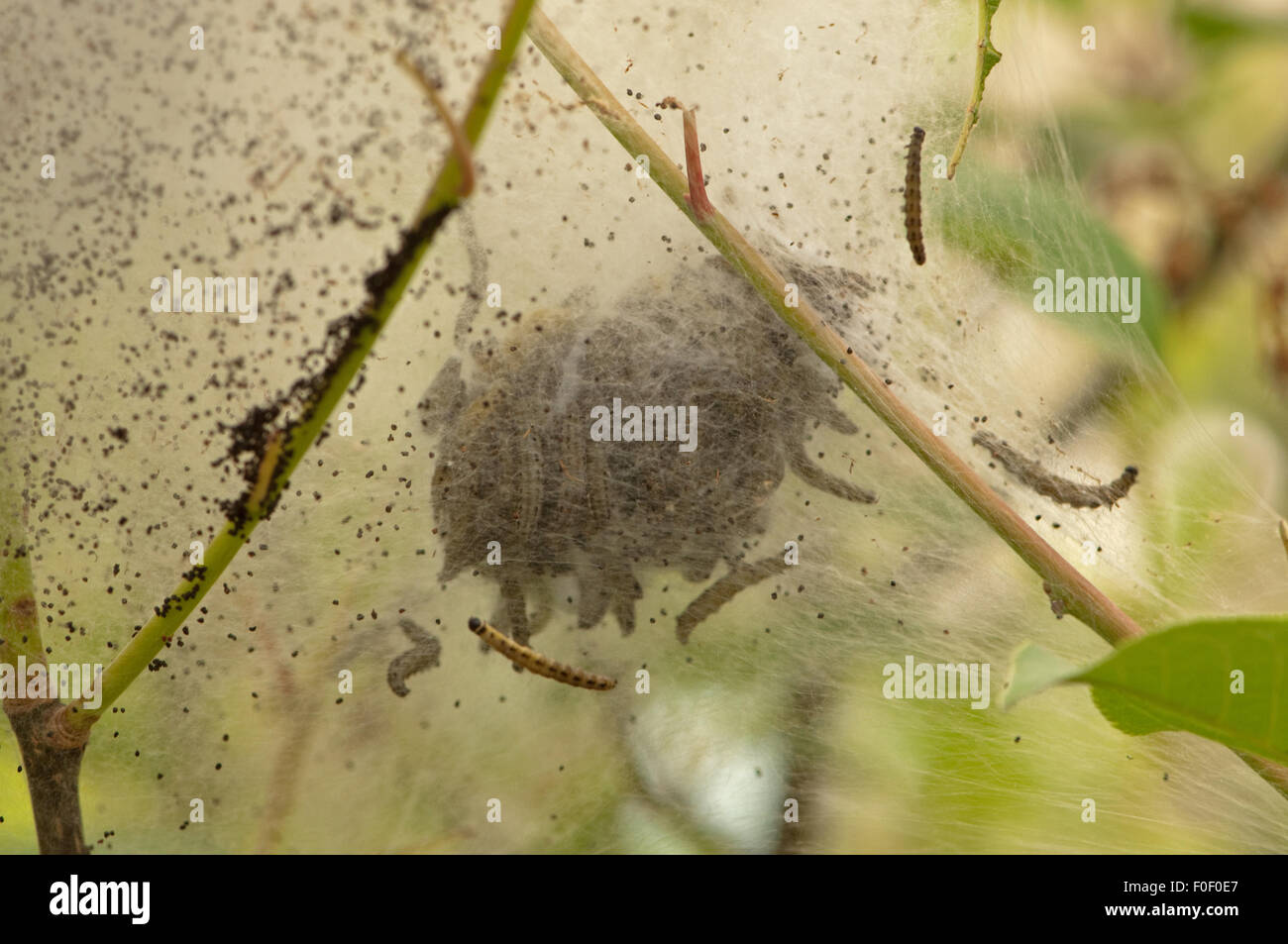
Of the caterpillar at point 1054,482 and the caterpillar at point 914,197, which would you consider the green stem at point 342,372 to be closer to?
the caterpillar at point 914,197

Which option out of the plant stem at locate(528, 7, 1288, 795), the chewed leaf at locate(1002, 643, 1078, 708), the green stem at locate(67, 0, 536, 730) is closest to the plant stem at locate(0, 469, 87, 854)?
the green stem at locate(67, 0, 536, 730)

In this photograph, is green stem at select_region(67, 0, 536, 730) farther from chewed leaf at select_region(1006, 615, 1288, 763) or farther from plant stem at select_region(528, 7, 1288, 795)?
chewed leaf at select_region(1006, 615, 1288, 763)

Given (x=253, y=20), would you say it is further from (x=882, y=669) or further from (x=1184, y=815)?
(x=1184, y=815)

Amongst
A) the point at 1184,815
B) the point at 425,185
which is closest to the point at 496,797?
the point at 425,185

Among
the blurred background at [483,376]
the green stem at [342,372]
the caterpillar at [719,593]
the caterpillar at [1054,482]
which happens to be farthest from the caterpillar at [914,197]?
the green stem at [342,372]

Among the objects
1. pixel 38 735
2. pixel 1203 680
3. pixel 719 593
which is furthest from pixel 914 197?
pixel 38 735
